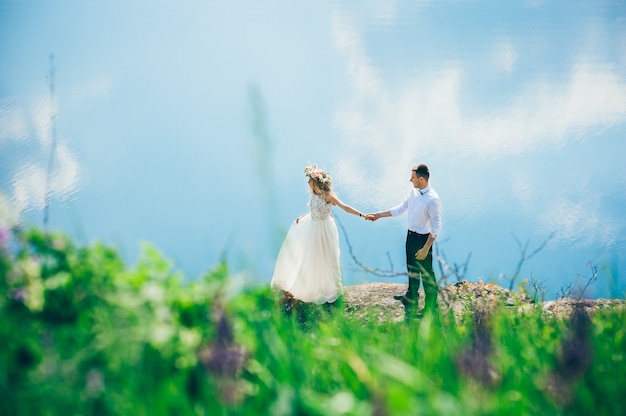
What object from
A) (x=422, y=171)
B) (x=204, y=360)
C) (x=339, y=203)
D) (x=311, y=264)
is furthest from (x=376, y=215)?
(x=204, y=360)

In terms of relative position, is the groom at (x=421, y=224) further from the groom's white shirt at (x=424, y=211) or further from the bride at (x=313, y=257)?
the bride at (x=313, y=257)

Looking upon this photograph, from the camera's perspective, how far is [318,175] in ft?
25.5

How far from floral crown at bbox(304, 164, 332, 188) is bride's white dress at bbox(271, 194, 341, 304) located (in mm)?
299

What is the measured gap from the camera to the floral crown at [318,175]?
7758 mm

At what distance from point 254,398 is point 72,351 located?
2.71 ft

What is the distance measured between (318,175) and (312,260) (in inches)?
60.5

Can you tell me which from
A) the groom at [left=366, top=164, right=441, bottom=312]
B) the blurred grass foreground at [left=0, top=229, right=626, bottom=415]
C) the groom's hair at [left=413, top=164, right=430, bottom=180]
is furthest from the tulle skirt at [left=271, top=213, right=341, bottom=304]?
the blurred grass foreground at [left=0, top=229, right=626, bottom=415]

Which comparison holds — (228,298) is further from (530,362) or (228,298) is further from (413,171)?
(413,171)

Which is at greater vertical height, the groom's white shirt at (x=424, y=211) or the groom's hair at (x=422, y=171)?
the groom's hair at (x=422, y=171)

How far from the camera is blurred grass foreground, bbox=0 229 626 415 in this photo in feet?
5.82

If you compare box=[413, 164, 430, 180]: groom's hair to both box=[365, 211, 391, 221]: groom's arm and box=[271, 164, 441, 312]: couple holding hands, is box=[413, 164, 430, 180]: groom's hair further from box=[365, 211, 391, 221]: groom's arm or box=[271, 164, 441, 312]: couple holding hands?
box=[365, 211, 391, 221]: groom's arm

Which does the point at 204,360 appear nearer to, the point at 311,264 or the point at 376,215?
the point at 311,264

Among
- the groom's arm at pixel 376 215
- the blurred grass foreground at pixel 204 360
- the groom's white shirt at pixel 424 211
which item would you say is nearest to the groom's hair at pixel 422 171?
the groom's white shirt at pixel 424 211

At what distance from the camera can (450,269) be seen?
447 centimetres
